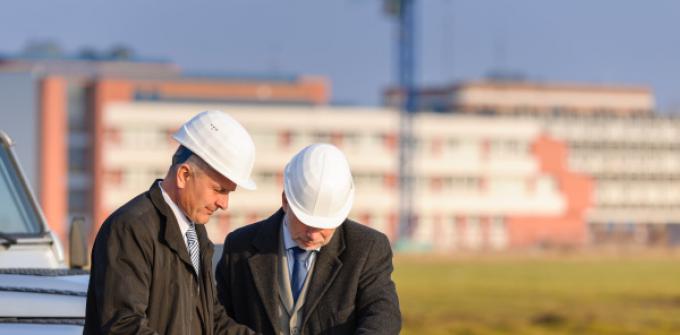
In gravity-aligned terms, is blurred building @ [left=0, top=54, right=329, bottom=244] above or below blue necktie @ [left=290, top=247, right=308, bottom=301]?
below

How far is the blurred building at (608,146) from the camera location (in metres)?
143

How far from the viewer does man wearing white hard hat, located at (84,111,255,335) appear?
18.1 ft

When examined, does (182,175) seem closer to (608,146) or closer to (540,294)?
(540,294)

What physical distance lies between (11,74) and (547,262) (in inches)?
3775

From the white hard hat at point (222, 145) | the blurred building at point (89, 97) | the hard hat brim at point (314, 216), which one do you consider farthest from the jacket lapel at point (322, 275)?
the blurred building at point (89, 97)

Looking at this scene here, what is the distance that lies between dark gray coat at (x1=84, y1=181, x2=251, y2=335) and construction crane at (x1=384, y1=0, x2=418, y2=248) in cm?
10878

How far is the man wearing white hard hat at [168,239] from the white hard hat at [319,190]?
1.05 feet

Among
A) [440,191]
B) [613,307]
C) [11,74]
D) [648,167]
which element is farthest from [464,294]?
[648,167]

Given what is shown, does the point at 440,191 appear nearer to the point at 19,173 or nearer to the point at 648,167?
the point at 648,167

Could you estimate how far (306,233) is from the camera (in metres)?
6.16

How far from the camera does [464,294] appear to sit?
66625mm

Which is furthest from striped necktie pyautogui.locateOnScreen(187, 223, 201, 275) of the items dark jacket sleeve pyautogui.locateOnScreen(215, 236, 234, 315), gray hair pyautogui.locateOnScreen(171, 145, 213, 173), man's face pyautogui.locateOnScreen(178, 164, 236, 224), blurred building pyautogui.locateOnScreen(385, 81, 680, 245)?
blurred building pyautogui.locateOnScreen(385, 81, 680, 245)

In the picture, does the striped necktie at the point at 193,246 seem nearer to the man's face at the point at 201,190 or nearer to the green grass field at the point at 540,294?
the man's face at the point at 201,190

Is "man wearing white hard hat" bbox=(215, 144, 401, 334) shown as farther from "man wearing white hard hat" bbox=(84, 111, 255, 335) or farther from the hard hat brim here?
"man wearing white hard hat" bbox=(84, 111, 255, 335)
